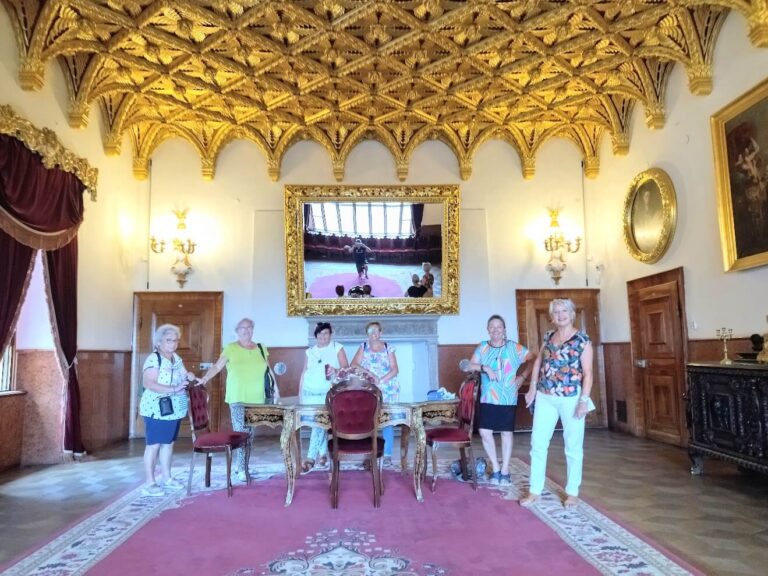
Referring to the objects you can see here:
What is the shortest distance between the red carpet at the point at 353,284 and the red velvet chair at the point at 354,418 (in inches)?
151

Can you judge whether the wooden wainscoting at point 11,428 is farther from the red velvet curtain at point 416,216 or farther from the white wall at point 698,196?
the white wall at point 698,196

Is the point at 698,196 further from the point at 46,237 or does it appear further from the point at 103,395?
the point at 103,395

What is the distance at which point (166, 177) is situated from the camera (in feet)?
26.5

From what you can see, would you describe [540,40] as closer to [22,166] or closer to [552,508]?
[552,508]

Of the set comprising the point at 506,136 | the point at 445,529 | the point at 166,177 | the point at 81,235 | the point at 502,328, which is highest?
the point at 506,136

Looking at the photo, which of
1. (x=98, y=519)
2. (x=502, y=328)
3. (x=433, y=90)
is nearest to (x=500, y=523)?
(x=502, y=328)

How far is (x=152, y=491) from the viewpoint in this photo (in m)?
4.59

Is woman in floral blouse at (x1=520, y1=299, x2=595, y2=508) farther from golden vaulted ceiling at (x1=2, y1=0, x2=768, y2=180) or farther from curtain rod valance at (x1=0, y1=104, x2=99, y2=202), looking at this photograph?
curtain rod valance at (x1=0, y1=104, x2=99, y2=202)

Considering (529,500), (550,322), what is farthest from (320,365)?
(550,322)

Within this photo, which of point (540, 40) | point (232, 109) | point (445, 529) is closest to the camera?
point (445, 529)

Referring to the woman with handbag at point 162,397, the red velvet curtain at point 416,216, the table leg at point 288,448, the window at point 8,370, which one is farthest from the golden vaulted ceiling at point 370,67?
the table leg at point 288,448

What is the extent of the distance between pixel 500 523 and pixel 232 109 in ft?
20.7

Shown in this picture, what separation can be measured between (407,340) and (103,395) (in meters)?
4.09

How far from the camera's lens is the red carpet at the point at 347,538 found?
9.82 feet
